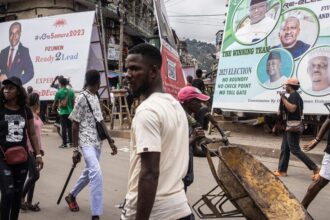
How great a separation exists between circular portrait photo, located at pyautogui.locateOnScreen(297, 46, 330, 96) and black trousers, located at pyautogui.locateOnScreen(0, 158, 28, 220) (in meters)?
7.15

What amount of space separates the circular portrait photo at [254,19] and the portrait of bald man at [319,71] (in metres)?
1.53

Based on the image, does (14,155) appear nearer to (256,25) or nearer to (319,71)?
(319,71)

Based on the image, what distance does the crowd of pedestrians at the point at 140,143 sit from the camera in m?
2.30

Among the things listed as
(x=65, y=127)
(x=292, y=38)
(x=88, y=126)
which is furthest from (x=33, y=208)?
(x=292, y=38)

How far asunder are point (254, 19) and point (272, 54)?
1189 millimetres

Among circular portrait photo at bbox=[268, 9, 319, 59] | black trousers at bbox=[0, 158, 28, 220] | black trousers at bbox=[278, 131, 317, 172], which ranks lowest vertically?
black trousers at bbox=[278, 131, 317, 172]

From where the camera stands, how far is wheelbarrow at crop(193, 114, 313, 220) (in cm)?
402

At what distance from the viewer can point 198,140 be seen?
4066 mm

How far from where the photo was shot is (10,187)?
4.25 metres

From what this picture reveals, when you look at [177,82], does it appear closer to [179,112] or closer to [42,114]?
[179,112]

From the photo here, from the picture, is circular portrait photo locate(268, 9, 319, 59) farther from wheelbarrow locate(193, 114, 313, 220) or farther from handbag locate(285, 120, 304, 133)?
wheelbarrow locate(193, 114, 313, 220)

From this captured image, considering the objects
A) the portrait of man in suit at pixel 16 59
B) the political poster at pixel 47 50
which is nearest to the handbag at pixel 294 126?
the political poster at pixel 47 50

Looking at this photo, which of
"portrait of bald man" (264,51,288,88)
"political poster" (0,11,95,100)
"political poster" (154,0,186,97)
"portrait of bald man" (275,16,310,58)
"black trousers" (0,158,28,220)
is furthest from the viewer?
"political poster" (0,11,95,100)

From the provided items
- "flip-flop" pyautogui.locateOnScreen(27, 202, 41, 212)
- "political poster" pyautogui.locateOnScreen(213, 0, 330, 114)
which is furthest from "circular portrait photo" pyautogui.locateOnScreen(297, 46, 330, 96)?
"flip-flop" pyautogui.locateOnScreen(27, 202, 41, 212)
